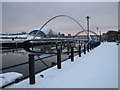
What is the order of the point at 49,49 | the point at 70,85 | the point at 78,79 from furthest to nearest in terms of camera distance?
the point at 49,49 < the point at 78,79 < the point at 70,85

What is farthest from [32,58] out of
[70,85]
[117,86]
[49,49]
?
[49,49]

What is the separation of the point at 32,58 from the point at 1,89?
1.25m

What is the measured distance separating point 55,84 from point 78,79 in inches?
38.4

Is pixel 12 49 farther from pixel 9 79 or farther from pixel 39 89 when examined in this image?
pixel 39 89

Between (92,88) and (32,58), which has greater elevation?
(32,58)

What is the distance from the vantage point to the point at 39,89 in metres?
5.75

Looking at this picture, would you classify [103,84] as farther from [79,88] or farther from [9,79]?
[9,79]

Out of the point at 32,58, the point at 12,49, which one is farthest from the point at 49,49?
the point at 32,58

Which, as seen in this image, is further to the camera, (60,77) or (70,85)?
(60,77)

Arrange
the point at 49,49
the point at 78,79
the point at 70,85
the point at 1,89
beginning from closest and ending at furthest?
the point at 1,89 → the point at 70,85 → the point at 78,79 → the point at 49,49

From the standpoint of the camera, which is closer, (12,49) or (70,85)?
(70,85)

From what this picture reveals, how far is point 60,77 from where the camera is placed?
A: 732 cm

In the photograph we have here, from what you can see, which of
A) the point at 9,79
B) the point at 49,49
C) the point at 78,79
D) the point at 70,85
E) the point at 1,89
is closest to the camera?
the point at 1,89

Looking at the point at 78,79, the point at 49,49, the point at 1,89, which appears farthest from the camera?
the point at 49,49
